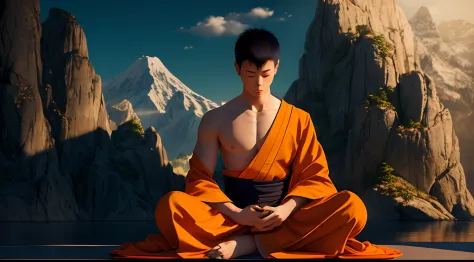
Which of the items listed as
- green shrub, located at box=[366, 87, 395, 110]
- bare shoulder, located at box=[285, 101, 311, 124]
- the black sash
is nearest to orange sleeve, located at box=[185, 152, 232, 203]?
the black sash

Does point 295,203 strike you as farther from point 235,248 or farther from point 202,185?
point 202,185

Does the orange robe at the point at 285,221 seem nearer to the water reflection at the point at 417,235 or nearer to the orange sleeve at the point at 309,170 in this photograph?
the orange sleeve at the point at 309,170

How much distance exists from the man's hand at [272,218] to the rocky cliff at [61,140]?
79.6 ft

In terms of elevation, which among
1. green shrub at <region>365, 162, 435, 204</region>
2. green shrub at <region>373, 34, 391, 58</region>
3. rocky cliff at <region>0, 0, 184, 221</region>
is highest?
green shrub at <region>373, 34, 391, 58</region>

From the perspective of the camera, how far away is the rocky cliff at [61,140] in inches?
1083

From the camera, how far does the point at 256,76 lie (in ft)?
12.8

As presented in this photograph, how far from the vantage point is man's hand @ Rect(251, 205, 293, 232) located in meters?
3.67

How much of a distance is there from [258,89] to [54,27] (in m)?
33.9

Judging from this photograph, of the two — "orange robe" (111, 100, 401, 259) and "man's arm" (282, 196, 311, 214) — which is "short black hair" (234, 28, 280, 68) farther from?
"man's arm" (282, 196, 311, 214)

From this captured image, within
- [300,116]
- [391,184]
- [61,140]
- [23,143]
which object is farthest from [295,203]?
[61,140]

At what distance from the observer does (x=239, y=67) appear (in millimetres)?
3979

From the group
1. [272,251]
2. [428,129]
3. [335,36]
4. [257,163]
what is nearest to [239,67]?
[257,163]

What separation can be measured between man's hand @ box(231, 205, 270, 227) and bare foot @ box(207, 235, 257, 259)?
12 cm

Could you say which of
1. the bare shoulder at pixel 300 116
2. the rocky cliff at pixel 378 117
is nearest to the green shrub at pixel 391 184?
the rocky cliff at pixel 378 117
